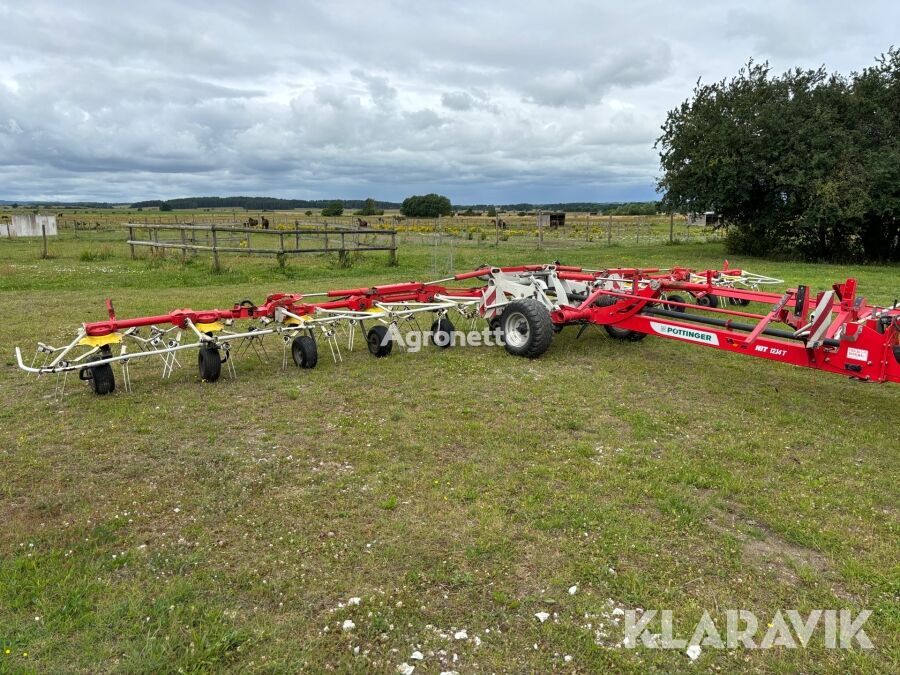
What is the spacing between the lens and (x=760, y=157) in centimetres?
2155

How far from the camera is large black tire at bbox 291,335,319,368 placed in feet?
24.8

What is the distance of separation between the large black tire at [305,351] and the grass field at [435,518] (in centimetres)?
59

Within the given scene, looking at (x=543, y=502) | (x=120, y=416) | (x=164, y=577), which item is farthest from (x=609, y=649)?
(x=120, y=416)

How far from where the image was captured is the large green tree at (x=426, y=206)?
83.9m

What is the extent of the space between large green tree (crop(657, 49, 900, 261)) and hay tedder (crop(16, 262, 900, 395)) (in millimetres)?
13200

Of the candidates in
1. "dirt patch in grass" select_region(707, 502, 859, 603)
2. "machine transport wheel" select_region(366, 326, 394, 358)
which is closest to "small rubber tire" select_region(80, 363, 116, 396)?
"machine transport wheel" select_region(366, 326, 394, 358)

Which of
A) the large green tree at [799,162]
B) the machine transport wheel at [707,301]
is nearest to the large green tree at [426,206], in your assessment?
the large green tree at [799,162]

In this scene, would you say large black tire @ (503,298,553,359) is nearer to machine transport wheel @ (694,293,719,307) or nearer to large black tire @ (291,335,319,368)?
large black tire @ (291,335,319,368)

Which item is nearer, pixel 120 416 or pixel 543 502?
pixel 543 502

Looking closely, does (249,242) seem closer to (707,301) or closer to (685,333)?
(707,301)

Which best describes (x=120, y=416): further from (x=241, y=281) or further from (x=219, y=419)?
(x=241, y=281)

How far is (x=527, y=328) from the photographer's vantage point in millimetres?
8266

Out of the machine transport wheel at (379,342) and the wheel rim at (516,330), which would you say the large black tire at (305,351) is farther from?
the wheel rim at (516,330)

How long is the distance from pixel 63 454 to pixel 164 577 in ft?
7.67
